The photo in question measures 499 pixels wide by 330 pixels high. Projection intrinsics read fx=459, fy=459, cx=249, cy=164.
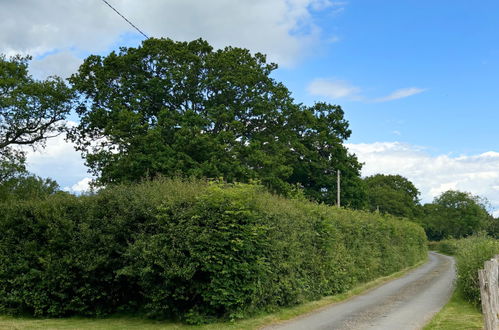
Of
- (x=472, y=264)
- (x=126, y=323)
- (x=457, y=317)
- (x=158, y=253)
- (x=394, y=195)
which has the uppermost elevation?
(x=394, y=195)

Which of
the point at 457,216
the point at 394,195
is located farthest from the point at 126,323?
the point at 457,216

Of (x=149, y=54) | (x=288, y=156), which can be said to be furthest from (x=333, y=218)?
(x=288, y=156)

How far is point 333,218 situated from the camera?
1775 centimetres

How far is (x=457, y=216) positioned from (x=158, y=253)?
93.6 metres

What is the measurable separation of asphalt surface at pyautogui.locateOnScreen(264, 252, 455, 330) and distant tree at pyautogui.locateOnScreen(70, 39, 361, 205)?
12034 millimetres

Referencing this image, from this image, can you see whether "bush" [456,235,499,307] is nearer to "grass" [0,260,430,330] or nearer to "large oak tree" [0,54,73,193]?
"grass" [0,260,430,330]

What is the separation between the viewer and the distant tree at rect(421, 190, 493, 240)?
90006 mm

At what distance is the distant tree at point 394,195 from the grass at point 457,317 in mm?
66331

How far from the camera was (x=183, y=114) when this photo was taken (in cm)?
2900

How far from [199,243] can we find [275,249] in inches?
101

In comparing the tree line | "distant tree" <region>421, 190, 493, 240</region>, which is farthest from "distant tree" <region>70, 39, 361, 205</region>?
"distant tree" <region>421, 190, 493, 240</region>

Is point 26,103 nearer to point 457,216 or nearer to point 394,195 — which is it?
point 394,195

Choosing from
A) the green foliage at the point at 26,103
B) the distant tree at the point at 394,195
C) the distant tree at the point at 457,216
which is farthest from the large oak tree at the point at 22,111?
the distant tree at the point at 457,216

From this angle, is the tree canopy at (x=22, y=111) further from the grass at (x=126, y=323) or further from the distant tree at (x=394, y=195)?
the distant tree at (x=394, y=195)
